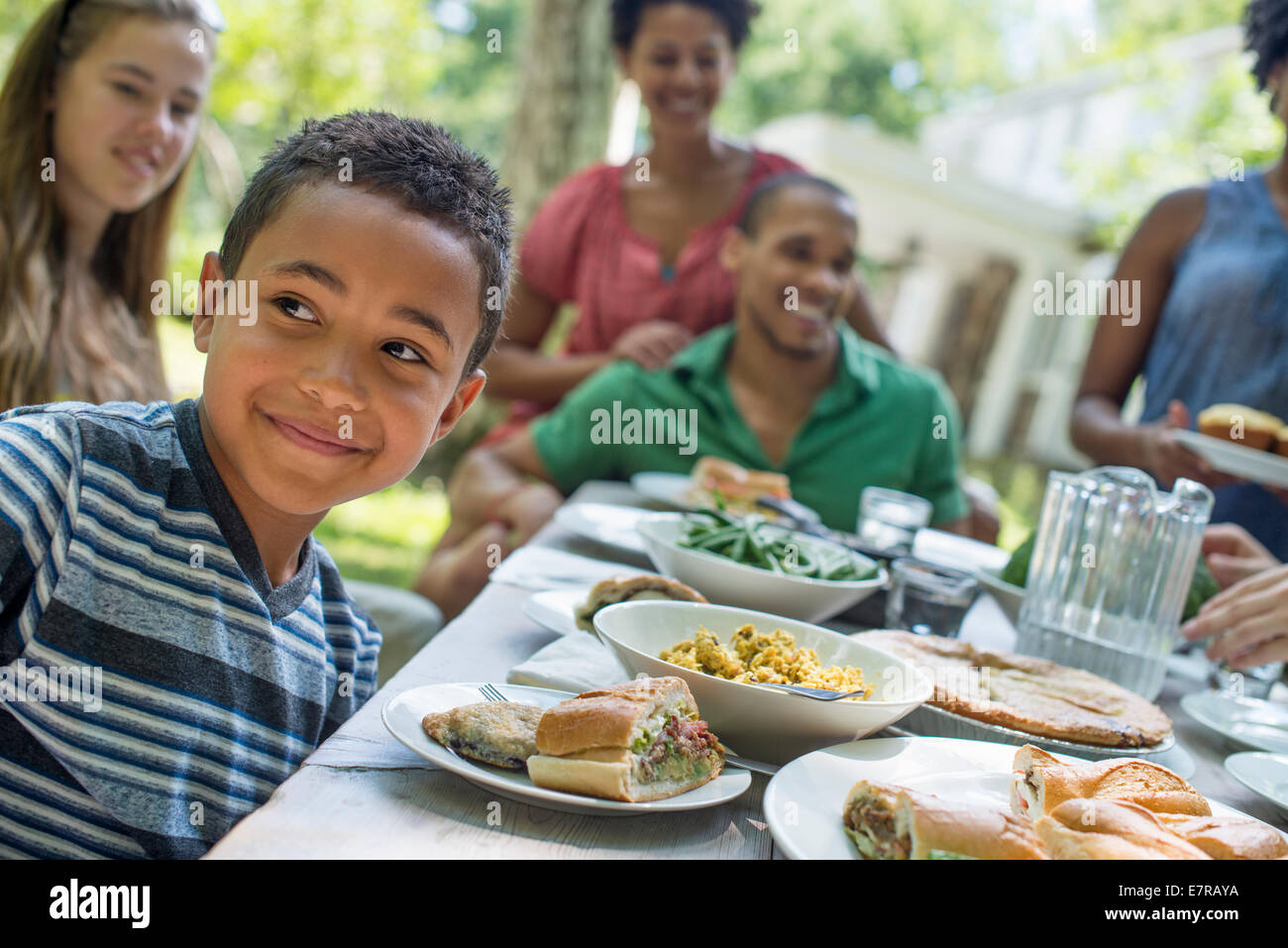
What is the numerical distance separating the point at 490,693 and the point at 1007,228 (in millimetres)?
15460

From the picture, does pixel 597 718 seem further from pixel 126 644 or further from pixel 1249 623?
pixel 1249 623

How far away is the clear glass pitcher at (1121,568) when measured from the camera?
1.86 m

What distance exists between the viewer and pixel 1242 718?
5.95ft

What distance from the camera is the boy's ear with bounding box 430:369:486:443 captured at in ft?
5.44

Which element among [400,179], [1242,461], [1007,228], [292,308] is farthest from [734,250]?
[1007,228]

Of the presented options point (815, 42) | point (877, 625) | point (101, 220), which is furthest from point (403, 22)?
point (815, 42)

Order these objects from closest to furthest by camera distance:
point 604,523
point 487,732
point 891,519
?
1. point 487,732
2. point 604,523
3. point 891,519

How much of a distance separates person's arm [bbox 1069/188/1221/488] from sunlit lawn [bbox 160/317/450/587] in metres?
3.47

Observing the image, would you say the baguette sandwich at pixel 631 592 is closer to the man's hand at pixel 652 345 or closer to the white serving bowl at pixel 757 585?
the white serving bowl at pixel 757 585

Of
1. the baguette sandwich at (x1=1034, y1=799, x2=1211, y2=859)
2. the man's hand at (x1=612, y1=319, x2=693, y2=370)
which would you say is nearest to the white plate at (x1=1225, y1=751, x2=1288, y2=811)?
the baguette sandwich at (x1=1034, y1=799, x2=1211, y2=859)

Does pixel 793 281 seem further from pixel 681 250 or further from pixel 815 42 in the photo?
pixel 815 42

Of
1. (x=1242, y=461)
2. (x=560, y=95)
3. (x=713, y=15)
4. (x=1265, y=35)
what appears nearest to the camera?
(x=1242, y=461)
